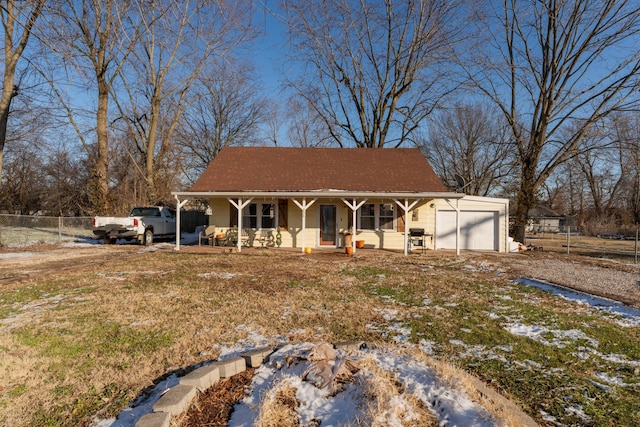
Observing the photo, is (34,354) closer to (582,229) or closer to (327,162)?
(327,162)

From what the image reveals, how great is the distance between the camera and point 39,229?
652 inches

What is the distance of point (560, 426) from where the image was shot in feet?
8.68

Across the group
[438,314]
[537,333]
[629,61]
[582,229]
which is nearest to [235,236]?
[438,314]

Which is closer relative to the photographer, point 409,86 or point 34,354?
point 34,354

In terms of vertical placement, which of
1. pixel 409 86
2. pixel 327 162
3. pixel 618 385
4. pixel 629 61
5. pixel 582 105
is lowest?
pixel 618 385

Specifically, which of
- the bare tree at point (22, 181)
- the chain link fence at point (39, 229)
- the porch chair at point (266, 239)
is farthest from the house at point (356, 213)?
the bare tree at point (22, 181)

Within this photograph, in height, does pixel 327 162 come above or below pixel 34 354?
above

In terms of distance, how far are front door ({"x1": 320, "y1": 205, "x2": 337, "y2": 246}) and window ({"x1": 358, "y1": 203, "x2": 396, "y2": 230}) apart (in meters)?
1.21

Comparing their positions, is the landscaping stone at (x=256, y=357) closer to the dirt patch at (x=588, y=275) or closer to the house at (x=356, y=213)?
the dirt patch at (x=588, y=275)

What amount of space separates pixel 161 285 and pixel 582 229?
1656 inches

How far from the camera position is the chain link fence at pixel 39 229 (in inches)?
578

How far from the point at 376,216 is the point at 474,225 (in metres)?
4.54

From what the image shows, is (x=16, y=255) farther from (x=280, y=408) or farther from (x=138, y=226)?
(x=280, y=408)

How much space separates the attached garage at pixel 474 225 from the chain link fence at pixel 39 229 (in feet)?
59.0
